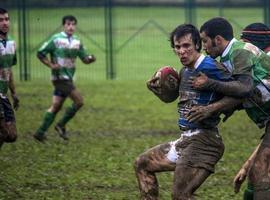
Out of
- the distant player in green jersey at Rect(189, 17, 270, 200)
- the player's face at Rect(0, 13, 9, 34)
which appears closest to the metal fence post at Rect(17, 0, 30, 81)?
the player's face at Rect(0, 13, 9, 34)

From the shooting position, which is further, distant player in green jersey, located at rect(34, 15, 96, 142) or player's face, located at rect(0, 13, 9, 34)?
distant player in green jersey, located at rect(34, 15, 96, 142)

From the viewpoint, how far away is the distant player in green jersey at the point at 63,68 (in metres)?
16.1

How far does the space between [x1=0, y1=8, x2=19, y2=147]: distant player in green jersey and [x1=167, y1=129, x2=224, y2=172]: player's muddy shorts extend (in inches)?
161

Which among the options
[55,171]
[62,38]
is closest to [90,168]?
[55,171]

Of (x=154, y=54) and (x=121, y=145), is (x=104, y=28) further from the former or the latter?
(x=121, y=145)

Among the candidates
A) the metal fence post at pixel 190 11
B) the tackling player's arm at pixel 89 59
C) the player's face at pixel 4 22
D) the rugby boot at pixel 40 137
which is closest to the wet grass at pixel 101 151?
the rugby boot at pixel 40 137

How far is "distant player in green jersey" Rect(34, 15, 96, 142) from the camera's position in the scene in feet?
52.7

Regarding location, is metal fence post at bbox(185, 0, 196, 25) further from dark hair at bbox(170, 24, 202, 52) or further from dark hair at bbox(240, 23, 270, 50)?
dark hair at bbox(170, 24, 202, 52)

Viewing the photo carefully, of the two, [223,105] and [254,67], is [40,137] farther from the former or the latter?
[223,105]

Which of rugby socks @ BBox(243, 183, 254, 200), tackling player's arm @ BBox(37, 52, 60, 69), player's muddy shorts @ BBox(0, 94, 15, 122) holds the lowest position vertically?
rugby socks @ BBox(243, 183, 254, 200)

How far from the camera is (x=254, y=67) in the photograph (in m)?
8.54

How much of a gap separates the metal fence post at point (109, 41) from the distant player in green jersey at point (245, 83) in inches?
833

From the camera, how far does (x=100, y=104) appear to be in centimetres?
2220

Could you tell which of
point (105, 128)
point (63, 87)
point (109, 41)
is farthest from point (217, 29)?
point (109, 41)
